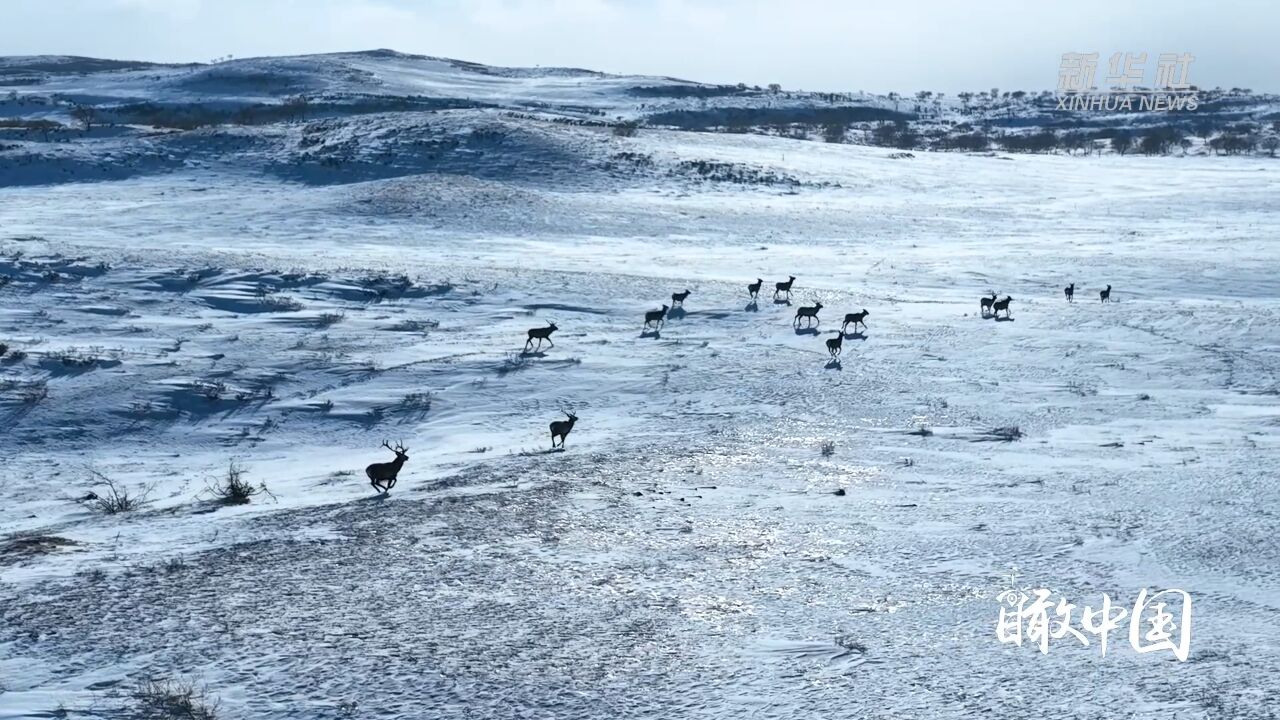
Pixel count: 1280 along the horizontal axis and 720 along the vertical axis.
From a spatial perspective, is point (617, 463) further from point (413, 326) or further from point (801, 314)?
point (801, 314)

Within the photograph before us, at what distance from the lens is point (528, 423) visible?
19.4m

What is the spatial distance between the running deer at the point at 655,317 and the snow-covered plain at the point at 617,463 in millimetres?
956

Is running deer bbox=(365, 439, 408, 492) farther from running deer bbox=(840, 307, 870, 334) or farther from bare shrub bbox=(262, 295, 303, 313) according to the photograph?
running deer bbox=(840, 307, 870, 334)

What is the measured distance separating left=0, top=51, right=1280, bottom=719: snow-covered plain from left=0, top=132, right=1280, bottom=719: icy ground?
2.7 inches

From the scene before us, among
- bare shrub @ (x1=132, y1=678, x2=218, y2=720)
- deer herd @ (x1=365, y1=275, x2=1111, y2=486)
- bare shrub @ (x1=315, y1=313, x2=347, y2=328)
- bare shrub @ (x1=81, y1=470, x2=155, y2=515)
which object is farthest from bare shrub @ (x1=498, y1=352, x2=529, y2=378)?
bare shrub @ (x1=132, y1=678, x2=218, y2=720)

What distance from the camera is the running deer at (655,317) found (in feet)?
84.0

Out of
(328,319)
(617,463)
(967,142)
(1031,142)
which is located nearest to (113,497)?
(617,463)

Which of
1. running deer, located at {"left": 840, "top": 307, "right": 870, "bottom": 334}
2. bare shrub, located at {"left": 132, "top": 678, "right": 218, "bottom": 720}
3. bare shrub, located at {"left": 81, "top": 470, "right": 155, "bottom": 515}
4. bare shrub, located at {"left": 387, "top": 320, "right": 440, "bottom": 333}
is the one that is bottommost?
bare shrub, located at {"left": 81, "top": 470, "right": 155, "bottom": 515}

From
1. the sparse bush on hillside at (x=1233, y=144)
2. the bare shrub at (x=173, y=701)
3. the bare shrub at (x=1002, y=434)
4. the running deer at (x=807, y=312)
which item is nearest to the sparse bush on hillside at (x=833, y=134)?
the sparse bush on hillside at (x=1233, y=144)

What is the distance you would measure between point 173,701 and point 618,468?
8.17m

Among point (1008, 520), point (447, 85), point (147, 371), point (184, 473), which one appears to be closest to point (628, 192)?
point (147, 371)

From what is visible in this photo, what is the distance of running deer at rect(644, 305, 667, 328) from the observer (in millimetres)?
25609

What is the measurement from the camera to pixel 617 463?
16.0 m

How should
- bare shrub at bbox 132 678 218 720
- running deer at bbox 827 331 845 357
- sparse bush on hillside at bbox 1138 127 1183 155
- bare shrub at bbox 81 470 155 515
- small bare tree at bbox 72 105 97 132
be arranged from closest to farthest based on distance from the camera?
bare shrub at bbox 132 678 218 720 → bare shrub at bbox 81 470 155 515 → running deer at bbox 827 331 845 357 → small bare tree at bbox 72 105 97 132 → sparse bush on hillside at bbox 1138 127 1183 155
